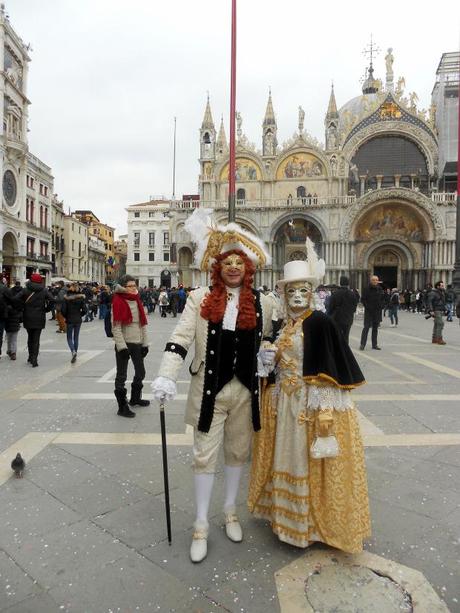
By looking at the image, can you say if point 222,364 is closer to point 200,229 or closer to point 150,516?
point 200,229

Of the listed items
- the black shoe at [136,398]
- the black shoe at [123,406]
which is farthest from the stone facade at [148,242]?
the black shoe at [123,406]

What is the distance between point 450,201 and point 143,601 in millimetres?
36969

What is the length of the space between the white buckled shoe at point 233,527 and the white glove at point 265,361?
925mm

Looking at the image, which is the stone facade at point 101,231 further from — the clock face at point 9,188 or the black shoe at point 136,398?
the black shoe at point 136,398

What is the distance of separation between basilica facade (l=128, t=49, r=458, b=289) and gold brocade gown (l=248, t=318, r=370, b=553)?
3103 cm

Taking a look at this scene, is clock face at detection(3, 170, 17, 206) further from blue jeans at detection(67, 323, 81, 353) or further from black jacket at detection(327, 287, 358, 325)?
black jacket at detection(327, 287, 358, 325)

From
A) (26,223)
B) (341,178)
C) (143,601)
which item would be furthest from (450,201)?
(143,601)

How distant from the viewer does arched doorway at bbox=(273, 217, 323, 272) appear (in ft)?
122

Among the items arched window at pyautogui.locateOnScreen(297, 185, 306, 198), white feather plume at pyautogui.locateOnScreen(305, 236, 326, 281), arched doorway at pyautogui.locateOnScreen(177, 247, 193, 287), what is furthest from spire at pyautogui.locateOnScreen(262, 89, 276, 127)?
white feather plume at pyautogui.locateOnScreen(305, 236, 326, 281)

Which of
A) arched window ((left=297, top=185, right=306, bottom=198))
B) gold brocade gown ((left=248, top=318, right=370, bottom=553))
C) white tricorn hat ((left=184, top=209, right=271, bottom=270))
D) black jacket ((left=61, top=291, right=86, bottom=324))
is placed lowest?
gold brocade gown ((left=248, top=318, right=370, bottom=553))

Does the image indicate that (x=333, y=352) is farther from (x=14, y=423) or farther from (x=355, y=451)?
(x=14, y=423)

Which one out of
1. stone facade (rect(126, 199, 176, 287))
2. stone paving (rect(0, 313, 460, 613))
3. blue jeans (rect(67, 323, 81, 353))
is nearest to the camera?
stone paving (rect(0, 313, 460, 613))

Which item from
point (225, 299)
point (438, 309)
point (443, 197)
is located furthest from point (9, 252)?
point (225, 299)

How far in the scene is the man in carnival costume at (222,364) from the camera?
2.64 metres
